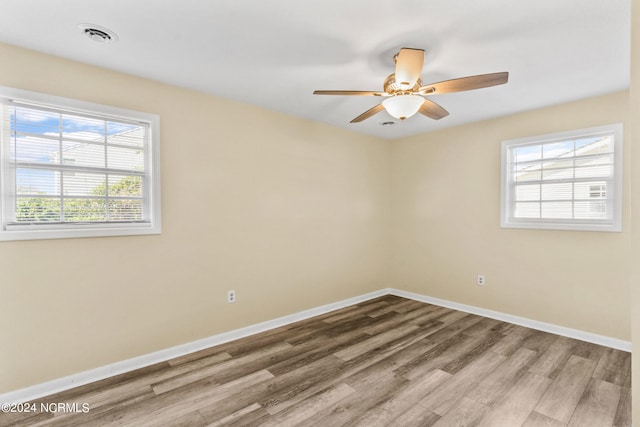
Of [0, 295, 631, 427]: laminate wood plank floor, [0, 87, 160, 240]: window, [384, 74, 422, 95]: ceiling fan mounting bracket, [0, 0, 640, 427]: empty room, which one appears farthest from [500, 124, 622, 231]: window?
[0, 87, 160, 240]: window

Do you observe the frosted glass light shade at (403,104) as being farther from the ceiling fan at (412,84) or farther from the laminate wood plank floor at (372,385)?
the laminate wood plank floor at (372,385)

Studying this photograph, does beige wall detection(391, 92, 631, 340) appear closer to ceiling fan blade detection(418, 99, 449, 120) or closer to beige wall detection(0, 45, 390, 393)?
beige wall detection(0, 45, 390, 393)

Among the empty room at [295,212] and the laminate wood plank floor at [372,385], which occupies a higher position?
the empty room at [295,212]

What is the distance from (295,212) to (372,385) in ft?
6.68

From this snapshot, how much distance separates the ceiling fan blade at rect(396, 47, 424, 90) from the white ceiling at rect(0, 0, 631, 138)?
0.19 metres

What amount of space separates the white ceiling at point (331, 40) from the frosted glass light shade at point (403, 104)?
36cm

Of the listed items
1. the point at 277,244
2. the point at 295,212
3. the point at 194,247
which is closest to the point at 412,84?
the point at 295,212

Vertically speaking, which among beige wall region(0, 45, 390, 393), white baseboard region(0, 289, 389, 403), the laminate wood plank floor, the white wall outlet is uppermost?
beige wall region(0, 45, 390, 393)

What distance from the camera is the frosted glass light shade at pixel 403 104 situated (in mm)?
2234

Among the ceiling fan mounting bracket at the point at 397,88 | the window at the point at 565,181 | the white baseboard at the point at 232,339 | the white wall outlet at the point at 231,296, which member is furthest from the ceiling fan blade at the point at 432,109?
the white baseboard at the point at 232,339

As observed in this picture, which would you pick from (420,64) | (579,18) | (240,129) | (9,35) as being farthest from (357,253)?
(9,35)

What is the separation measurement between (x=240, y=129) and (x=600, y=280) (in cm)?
391

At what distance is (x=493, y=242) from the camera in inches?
152

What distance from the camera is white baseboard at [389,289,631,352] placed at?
120 inches
